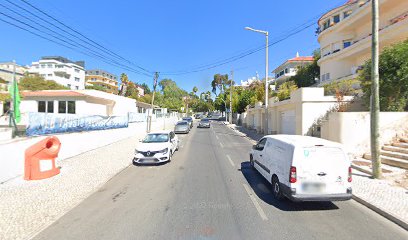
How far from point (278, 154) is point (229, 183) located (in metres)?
2.05

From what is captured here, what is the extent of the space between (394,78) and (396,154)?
4010 mm

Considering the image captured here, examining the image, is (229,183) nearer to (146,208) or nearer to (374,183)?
(146,208)

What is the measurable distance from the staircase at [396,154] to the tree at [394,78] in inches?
85.1

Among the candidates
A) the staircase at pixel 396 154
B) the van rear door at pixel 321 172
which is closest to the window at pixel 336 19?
the staircase at pixel 396 154

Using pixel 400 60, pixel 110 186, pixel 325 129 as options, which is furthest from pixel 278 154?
pixel 400 60

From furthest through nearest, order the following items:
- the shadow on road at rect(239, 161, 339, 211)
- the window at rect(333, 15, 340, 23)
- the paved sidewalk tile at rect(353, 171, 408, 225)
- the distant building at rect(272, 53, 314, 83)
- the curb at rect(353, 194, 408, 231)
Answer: the distant building at rect(272, 53, 314, 83) < the window at rect(333, 15, 340, 23) < the shadow on road at rect(239, 161, 339, 211) < the paved sidewalk tile at rect(353, 171, 408, 225) < the curb at rect(353, 194, 408, 231)

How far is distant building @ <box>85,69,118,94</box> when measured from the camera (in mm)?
92188

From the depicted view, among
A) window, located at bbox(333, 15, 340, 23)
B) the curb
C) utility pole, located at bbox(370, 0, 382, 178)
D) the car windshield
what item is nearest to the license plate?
the curb

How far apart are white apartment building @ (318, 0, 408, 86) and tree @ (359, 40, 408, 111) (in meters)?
8.50

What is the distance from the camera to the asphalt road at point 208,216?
4336 mm

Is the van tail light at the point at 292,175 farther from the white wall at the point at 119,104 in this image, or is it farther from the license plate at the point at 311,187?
the white wall at the point at 119,104

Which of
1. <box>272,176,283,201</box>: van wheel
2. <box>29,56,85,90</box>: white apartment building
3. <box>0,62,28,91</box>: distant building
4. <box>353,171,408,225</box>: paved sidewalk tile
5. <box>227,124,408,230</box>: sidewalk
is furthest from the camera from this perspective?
<box>29,56,85,90</box>: white apartment building

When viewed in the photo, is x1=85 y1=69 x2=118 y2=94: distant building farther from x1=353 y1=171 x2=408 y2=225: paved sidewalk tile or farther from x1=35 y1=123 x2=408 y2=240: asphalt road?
x1=353 y1=171 x2=408 y2=225: paved sidewalk tile

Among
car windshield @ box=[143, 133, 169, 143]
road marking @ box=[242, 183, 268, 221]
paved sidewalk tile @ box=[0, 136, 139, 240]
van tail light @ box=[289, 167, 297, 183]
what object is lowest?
paved sidewalk tile @ box=[0, 136, 139, 240]
